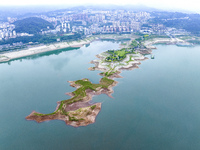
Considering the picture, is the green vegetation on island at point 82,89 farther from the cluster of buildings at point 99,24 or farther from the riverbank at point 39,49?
the cluster of buildings at point 99,24

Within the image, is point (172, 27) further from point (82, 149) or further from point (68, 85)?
point (82, 149)

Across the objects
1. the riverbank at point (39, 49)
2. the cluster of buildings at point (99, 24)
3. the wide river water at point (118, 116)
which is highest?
the cluster of buildings at point (99, 24)

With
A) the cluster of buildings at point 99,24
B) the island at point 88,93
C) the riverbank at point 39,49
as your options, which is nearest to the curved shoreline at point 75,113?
the island at point 88,93

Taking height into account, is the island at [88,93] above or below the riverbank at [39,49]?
below

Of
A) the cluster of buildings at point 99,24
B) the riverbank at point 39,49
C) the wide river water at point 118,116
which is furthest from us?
the cluster of buildings at point 99,24

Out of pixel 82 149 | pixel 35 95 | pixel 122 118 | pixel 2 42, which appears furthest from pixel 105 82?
pixel 2 42

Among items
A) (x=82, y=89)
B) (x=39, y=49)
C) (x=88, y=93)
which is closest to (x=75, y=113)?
(x=88, y=93)

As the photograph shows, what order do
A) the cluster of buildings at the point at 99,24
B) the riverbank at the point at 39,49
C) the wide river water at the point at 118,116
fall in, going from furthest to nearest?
the cluster of buildings at the point at 99,24, the riverbank at the point at 39,49, the wide river water at the point at 118,116

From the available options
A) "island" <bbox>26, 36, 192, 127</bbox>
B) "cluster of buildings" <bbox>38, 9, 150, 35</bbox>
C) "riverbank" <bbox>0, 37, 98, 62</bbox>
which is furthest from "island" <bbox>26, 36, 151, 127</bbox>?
"cluster of buildings" <bbox>38, 9, 150, 35</bbox>

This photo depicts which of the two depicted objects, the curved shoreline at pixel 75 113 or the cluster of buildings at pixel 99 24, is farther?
the cluster of buildings at pixel 99 24
